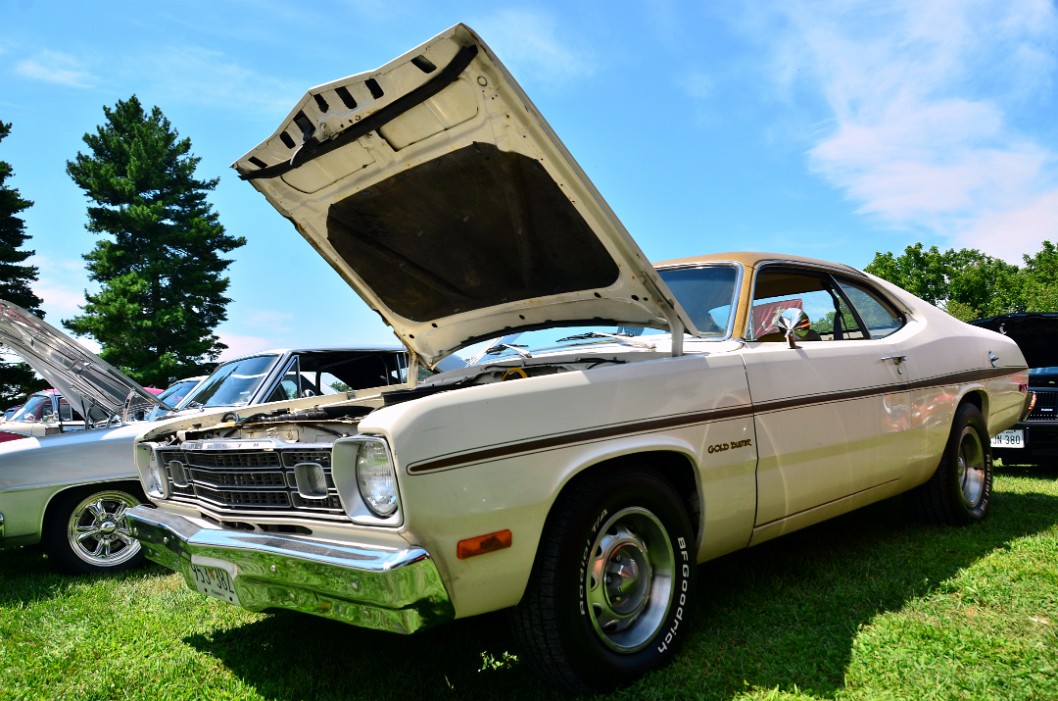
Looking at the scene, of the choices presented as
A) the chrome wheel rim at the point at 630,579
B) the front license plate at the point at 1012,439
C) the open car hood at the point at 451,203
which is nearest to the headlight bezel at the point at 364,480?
the chrome wheel rim at the point at 630,579

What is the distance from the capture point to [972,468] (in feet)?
16.1

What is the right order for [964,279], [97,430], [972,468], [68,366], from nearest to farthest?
1. [972,468]
2. [97,430]
3. [68,366]
4. [964,279]

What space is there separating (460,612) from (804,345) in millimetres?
2263

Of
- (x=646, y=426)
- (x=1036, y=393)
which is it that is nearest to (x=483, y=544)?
(x=646, y=426)

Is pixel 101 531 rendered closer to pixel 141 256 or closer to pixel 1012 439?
pixel 1012 439

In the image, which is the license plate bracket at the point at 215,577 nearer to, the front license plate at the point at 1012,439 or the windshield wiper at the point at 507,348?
the windshield wiper at the point at 507,348

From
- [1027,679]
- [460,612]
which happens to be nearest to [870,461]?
[1027,679]

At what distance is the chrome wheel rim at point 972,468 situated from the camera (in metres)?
4.81

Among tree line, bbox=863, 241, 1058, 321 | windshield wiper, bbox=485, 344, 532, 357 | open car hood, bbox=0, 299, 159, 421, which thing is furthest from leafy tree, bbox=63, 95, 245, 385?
tree line, bbox=863, 241, 1058, 321

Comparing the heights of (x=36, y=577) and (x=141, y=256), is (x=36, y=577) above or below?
below

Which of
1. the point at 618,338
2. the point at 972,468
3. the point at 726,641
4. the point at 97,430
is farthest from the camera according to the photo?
the point at 97,430

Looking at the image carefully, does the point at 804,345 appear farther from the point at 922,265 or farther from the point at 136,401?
the point at 922,265

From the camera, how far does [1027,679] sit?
2.52 metres

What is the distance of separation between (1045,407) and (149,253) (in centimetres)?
3140
